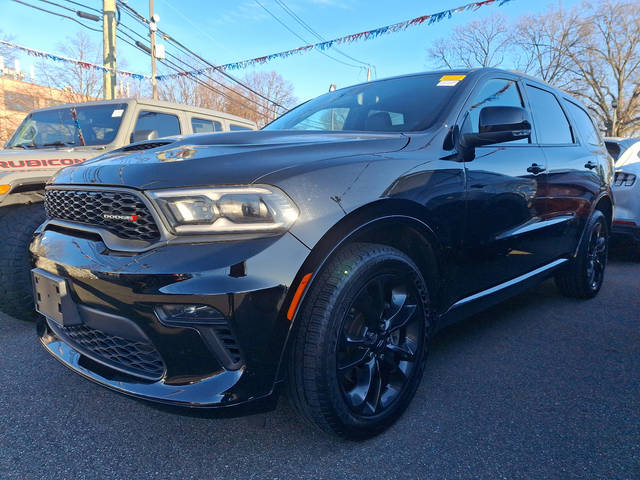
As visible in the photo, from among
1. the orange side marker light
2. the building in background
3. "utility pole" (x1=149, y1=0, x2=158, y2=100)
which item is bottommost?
the orange side marker light

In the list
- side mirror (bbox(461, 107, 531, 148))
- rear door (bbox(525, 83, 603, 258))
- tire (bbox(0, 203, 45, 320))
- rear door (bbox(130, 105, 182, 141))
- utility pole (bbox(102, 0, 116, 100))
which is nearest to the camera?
side mirror (bbox(461, 107, 531, 148))

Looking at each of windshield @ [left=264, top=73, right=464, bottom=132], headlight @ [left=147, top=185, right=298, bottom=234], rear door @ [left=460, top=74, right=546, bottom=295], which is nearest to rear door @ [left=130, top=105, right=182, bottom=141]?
windshield @ [left=264, top=73, right=464, bottom=132]

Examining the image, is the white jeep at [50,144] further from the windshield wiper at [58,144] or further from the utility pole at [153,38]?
the utility pole at [153,38]

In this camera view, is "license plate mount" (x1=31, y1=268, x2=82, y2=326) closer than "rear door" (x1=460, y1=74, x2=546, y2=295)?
Yes

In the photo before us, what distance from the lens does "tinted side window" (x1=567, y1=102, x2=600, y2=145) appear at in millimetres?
3275

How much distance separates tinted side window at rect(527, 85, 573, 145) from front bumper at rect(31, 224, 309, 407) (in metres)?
2.22

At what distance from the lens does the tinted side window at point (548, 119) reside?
2714mm

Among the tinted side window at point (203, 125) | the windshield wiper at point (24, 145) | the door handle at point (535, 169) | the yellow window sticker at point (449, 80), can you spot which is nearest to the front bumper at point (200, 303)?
the yellow window sticker at point (449, 80)

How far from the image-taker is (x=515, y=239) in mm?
2264

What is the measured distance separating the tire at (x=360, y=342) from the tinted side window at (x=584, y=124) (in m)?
2.49

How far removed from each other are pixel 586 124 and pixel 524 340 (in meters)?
2.09

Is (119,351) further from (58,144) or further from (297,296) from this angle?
(58,144)

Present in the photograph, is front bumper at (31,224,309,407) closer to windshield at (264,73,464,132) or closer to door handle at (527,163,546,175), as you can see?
windshield at (264,73,464,132)

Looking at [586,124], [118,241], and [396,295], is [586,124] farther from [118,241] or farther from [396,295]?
[118,241]
